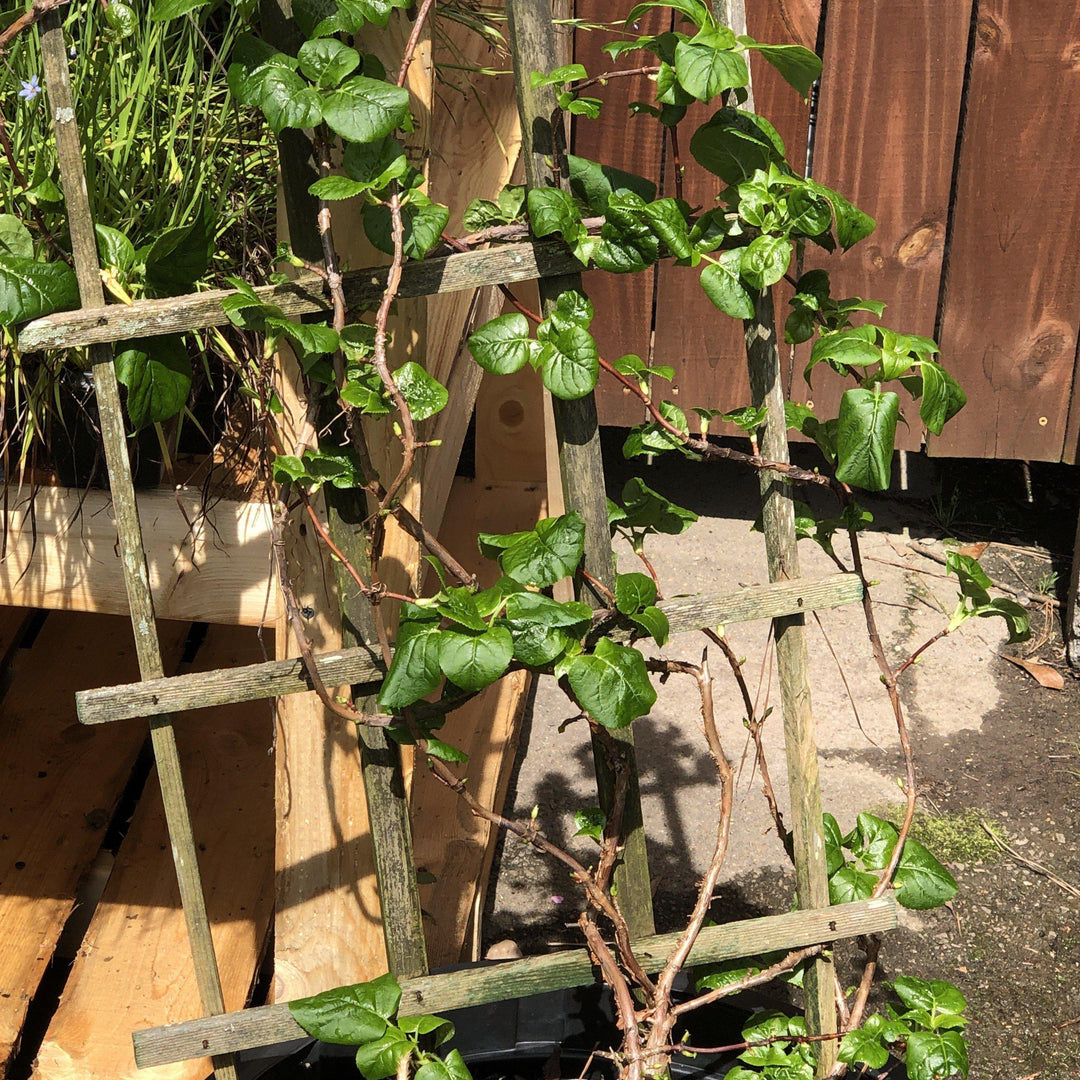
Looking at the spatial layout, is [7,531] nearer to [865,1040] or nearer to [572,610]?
[572,610]

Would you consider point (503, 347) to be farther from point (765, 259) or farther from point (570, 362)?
point (765, 259)

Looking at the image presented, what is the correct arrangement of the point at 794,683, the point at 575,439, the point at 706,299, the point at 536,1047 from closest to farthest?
the point at 575,439
the point at 794,683
the point at 536,1047
the point at 706,299

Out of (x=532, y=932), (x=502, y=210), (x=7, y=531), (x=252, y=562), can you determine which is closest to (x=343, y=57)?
(x=502, y=210)

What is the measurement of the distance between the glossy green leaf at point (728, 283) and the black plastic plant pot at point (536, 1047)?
93 cm

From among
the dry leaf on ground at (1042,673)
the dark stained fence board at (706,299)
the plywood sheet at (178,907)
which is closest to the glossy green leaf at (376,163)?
the plywood sheet at (178,907)

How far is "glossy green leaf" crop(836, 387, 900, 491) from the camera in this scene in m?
1.17

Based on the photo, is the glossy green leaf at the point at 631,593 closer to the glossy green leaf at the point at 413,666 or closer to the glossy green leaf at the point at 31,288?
the glossy green leaf at the point at 413,666

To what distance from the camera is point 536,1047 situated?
154 cm

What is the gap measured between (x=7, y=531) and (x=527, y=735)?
1.42m

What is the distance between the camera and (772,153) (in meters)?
1.18

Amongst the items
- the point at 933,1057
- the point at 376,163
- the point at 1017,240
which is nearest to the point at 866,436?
the point at 376,163

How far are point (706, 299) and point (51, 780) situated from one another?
6.01 ft

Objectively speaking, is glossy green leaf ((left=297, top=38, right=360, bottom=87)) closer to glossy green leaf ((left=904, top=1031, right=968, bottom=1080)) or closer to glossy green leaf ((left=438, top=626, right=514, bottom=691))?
glossy green leaf ((left=438, top=626, right=514, bottom=691))

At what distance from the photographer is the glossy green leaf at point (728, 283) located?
47.3 inches
